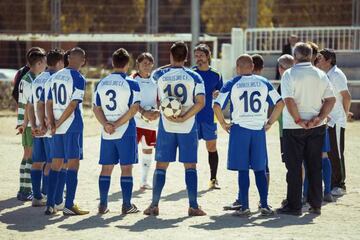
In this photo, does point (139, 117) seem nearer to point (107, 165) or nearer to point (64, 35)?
point (107, 165)

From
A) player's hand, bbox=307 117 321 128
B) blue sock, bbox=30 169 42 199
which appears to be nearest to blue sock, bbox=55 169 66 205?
blue sock, bbox=30 169 42 199

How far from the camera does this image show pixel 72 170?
9.97 meters

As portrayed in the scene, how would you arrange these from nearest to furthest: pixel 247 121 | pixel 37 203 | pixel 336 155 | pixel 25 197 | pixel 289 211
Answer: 1. pixel 247 121
2. pixel 289 211
3. pixel 37 203
4. pixel 25 197
5. pixel 336 155

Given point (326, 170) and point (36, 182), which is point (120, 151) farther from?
point (326, 170)

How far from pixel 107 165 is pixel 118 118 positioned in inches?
22.0

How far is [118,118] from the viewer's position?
9836 mm

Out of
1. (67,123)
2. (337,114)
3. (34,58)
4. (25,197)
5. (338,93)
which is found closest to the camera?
(67,123)

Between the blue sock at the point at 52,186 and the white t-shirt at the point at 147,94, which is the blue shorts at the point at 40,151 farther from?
the white t-shirt at the point at 147,94

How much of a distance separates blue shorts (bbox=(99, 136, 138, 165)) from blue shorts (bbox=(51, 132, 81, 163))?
12.0 inches

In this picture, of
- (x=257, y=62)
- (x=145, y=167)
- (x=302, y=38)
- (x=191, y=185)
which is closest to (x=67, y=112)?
(x=191, y=185)

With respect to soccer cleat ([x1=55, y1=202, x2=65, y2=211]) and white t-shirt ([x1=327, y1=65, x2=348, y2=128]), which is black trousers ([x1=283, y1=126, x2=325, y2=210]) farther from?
soccer cleat ([x1=55, y1=202, x2=65, y2=211])

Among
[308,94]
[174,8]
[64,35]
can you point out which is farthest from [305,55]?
[174,8]

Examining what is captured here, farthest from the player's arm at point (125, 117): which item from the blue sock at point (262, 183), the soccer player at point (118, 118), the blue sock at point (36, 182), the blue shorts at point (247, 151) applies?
the blue sock at point (262, 183)

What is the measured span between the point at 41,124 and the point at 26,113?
2.40 feet
